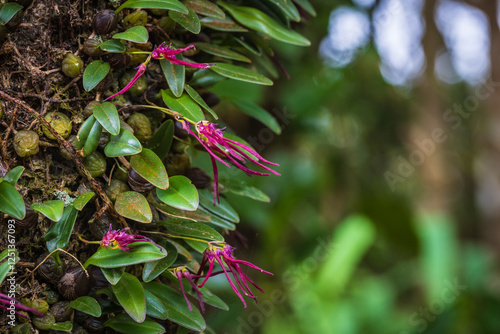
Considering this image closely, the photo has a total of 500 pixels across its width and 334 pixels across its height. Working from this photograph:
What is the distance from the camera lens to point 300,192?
220cm

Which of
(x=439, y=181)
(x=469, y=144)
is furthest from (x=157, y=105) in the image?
(x=469, y=144)

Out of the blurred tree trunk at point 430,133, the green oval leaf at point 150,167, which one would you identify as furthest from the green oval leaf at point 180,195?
the blurred tree trunk at point 430,133

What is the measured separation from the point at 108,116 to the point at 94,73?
5 cm

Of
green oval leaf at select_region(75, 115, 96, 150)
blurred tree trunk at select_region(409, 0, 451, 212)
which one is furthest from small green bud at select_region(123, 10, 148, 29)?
blurred tree trunk at select_region(409, 0, 451, 212)

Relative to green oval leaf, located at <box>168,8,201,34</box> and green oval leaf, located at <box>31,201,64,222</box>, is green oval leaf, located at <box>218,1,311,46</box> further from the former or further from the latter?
green oval leaf, located at <box>31,201,64,222</box>

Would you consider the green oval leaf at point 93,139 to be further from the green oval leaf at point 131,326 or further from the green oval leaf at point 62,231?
the green oval leaf at point 131,326

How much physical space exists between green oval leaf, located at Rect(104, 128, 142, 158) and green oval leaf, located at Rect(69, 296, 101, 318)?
0.46ft

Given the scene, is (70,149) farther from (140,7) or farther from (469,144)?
(469,144)

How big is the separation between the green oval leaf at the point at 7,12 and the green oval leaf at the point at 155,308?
308 millimetres

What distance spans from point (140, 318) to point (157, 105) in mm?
236

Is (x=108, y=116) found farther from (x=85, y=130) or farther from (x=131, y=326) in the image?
(x=131, y=326)

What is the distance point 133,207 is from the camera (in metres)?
0.45

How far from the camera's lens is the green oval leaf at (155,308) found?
1.51 ft

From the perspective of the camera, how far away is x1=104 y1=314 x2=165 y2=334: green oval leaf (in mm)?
459
